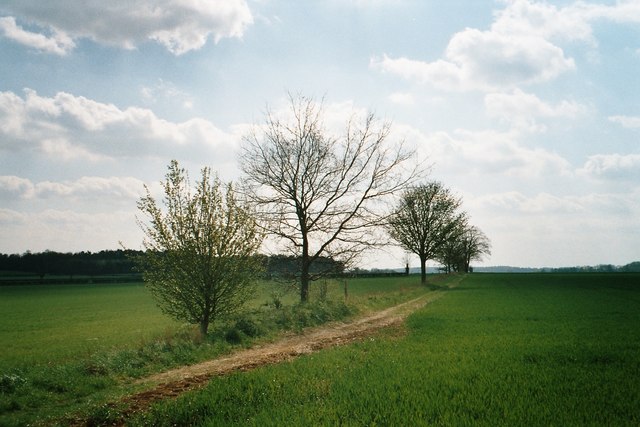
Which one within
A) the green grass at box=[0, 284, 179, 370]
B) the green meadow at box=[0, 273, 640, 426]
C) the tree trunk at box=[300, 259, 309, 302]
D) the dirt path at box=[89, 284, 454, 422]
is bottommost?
the green grass at box=[0, 284, 179, 370]

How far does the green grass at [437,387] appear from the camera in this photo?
6.79 m

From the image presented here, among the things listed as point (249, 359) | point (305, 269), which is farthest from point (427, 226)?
point (249, 359)

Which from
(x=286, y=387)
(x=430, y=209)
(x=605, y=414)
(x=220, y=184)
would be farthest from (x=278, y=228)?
(x=430, y=209)

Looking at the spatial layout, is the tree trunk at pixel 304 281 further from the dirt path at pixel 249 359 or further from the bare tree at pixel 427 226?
the bare tree at pixel 427 226

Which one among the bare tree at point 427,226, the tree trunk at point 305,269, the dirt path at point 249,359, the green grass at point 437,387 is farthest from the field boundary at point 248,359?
the bare tree at point 427,226

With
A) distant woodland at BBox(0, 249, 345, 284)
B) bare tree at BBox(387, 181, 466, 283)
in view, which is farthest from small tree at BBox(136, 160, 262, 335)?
distant woodland at BBox(0, 249, 345, 284)

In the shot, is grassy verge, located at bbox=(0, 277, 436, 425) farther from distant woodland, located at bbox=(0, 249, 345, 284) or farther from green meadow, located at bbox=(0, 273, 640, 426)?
distant woodland, located at bbox=(0, 249, 345, 284)

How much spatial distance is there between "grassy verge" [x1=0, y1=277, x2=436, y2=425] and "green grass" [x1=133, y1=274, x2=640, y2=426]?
2720mm

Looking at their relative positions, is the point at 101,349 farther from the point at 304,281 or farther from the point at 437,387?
the point at 304,281

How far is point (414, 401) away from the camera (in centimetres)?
745

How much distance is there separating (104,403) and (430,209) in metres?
51.8

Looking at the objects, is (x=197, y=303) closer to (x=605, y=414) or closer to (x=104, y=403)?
(x=104, y=403)

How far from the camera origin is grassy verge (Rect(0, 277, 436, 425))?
9164mm

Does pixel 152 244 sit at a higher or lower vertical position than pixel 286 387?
higher
